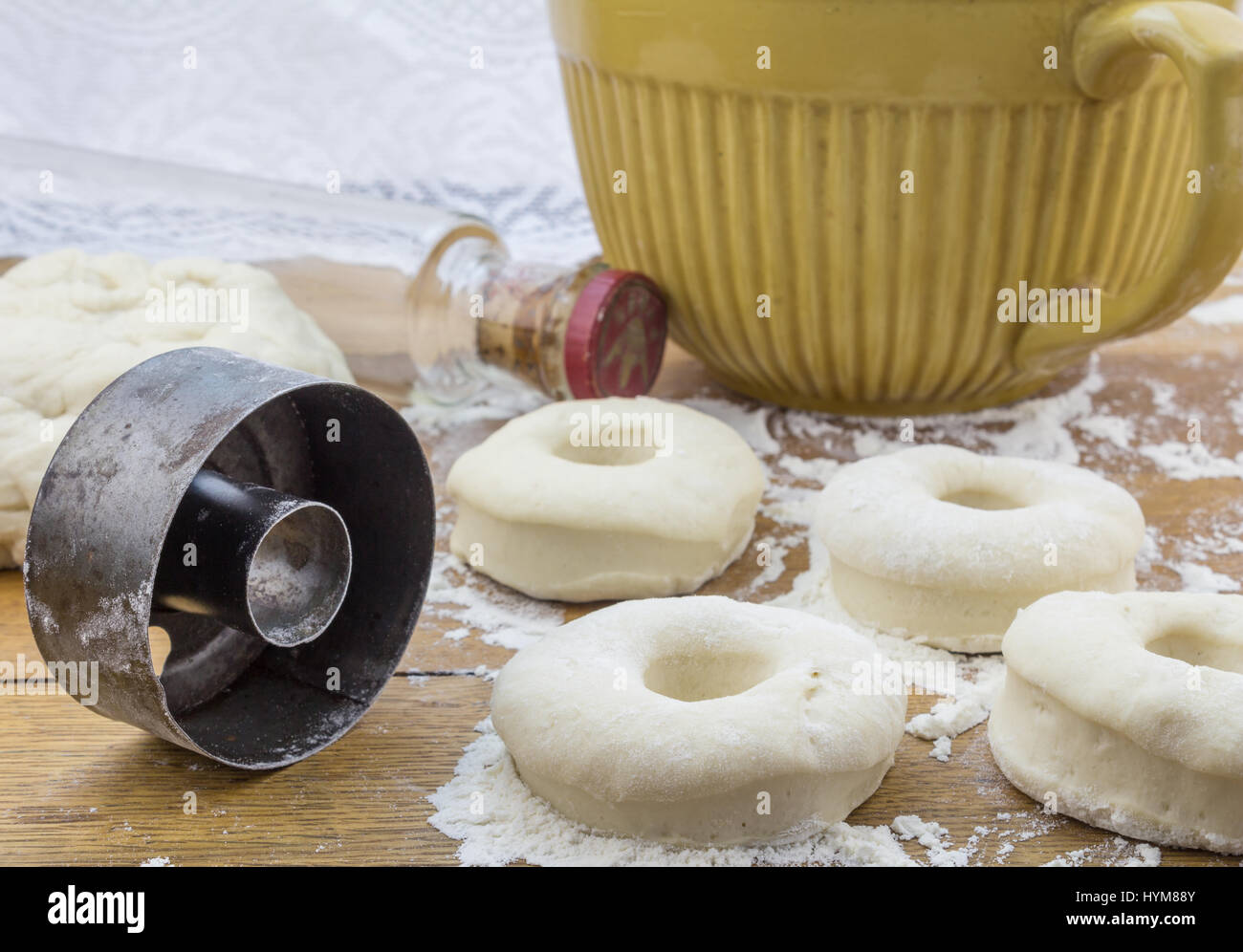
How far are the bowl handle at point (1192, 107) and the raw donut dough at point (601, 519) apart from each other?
44 cm

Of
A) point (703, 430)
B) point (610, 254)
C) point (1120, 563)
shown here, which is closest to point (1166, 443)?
point (1120, 563)

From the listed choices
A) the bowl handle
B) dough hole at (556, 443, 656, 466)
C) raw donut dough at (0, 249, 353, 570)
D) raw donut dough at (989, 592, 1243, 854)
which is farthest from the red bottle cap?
raw donut dough at (989, 592, 1243, 854)

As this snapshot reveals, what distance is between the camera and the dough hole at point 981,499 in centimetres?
133

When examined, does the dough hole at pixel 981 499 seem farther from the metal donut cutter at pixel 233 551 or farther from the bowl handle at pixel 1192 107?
the metal donut cutter at pixel 233 551

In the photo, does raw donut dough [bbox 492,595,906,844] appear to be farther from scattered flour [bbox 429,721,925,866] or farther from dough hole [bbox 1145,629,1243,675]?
dough hole [bbox 1145,629,1243,675]

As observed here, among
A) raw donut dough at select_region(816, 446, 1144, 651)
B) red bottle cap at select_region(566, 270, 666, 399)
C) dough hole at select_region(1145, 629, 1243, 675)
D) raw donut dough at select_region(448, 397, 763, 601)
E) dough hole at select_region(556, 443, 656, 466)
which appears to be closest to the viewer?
dough hole at select_region(1145, 629, 1243, 675)

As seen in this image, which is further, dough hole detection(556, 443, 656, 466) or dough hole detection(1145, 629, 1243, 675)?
dough hole detection(556, 443, 656, 466)

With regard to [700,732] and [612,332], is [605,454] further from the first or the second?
[700,732]

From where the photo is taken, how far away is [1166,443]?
1.53 metres

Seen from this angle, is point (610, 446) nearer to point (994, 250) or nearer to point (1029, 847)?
point (994, 250)

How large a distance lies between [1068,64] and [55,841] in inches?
45.0

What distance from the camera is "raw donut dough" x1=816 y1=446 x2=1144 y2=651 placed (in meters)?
1.16

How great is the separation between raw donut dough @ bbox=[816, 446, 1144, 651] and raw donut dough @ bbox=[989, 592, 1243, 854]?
11 centimetres

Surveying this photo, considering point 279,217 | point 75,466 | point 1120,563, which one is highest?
point 279,217
